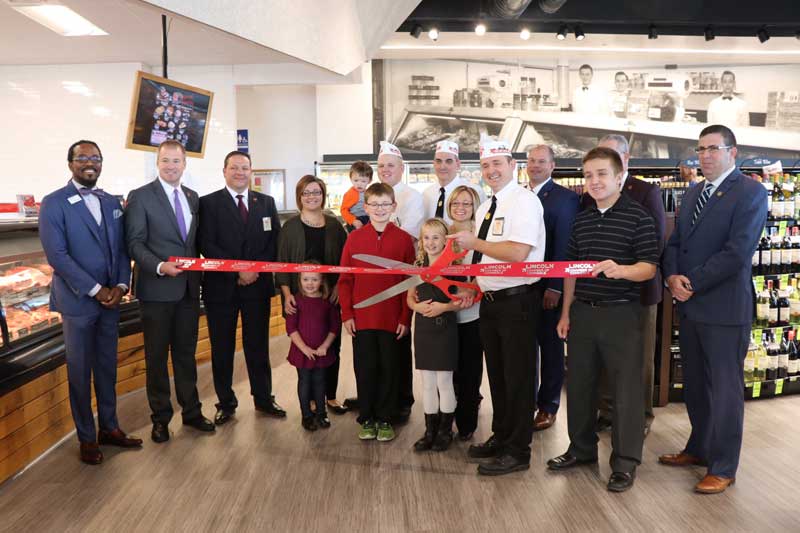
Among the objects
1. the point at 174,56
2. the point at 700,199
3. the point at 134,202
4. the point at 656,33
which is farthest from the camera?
the point at 656,33

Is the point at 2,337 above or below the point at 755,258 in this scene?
below

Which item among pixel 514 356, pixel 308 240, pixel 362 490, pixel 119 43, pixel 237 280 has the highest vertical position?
pixel 119 43

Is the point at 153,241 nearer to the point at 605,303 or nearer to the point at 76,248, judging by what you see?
the point at 76,248

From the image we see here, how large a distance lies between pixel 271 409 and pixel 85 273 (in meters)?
1.59

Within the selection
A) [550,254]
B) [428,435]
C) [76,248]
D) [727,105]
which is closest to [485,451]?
[428,435]

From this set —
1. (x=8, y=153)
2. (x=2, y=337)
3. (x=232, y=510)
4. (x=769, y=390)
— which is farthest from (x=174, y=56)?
(x=769, y=390)

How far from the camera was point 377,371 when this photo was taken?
3.88 m

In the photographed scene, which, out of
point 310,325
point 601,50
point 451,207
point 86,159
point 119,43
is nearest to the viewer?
point 86,159

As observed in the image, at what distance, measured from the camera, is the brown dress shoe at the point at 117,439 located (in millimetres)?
3715

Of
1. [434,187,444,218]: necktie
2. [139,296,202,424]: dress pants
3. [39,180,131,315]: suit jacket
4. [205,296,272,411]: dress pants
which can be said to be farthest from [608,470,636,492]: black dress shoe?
[39,180,131,315]: suit jacket

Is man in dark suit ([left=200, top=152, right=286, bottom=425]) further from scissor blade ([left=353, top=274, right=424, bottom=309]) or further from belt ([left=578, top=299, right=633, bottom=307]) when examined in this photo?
belt ([left=578, top=299, right=633, bottom=307])

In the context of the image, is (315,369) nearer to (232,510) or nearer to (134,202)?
(232,510)

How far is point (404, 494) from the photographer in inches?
123

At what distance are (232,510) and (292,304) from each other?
1439 mm
